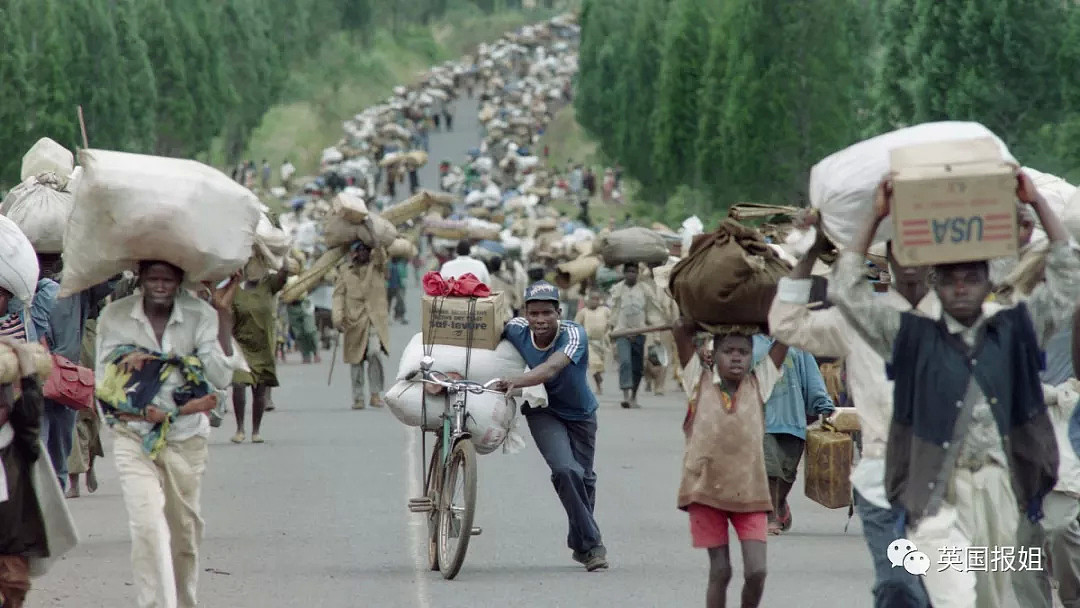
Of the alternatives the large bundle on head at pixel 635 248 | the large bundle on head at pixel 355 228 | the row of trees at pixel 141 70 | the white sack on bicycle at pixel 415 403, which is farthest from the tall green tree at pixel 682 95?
the white sack on bicycle at pixel 415 403

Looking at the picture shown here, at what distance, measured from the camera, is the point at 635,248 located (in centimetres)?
2641

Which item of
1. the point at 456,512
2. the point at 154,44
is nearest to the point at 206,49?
the point at 154,44

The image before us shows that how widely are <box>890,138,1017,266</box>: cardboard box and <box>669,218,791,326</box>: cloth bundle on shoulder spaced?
182cm

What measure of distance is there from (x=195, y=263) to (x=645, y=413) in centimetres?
1576

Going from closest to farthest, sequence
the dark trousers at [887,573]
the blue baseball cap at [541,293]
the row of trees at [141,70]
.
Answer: the dark trousers at [887,573] < the blue baseball cap at [541,293] < the row of trees at [141,70]

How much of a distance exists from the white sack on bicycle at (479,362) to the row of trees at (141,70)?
2233cm

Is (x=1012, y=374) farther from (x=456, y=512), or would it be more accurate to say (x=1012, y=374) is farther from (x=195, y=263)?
(x=456, y=512)

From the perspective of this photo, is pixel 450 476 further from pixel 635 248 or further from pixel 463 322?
pixel 635 248

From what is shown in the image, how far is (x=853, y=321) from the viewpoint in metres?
7.94

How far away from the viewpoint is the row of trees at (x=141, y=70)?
4888 centimetres

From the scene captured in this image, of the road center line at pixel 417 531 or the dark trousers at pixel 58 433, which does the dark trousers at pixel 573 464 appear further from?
the dark trousers at pixel 58 433

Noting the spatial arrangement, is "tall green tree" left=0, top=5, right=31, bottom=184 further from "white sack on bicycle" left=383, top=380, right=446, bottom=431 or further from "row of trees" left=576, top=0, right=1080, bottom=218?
"white sack on bicycle" left=383, top=380, right=446, bottom=431

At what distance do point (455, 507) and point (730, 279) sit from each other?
329 centimetres

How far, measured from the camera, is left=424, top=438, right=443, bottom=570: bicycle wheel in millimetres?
12375
